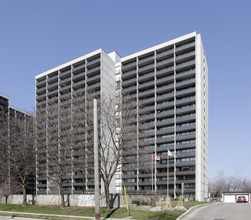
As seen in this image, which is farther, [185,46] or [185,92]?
[185,46]

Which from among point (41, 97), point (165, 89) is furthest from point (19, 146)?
point (41, 97)

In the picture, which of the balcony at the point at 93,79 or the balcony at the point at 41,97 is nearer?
the balcony at the point at 93,79

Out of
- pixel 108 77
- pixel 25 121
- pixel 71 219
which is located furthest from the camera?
pixel 108 77

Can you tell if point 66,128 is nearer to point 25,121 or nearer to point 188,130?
point 25,121

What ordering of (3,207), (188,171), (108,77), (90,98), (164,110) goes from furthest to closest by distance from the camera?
(108,77) < (164,110) < (188,171) < (3,207) < (90,98)

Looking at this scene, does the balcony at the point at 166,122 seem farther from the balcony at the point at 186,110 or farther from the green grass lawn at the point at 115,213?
the green grass lawn at the point at 115,213

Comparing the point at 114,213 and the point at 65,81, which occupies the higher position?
the point at 65,81

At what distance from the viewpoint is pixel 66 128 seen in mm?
33375

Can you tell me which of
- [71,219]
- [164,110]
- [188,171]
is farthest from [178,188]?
[71,219]

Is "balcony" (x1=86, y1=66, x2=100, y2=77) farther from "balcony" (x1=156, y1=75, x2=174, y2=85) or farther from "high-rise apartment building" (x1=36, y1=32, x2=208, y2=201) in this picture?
"balcony" (x1=156, y1=75, x2=174, y2=85)

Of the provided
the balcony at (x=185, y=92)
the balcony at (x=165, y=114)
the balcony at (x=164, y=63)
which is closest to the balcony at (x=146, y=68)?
the balcony at (x=164, y=63)

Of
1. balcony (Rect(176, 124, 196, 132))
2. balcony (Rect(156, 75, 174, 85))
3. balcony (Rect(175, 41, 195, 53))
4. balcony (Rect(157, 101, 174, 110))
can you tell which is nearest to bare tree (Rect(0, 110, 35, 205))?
balcony (Rect(176, 124, 196, 132))

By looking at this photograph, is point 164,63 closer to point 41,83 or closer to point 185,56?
point 185,56

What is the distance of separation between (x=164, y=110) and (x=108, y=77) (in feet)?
75.4
